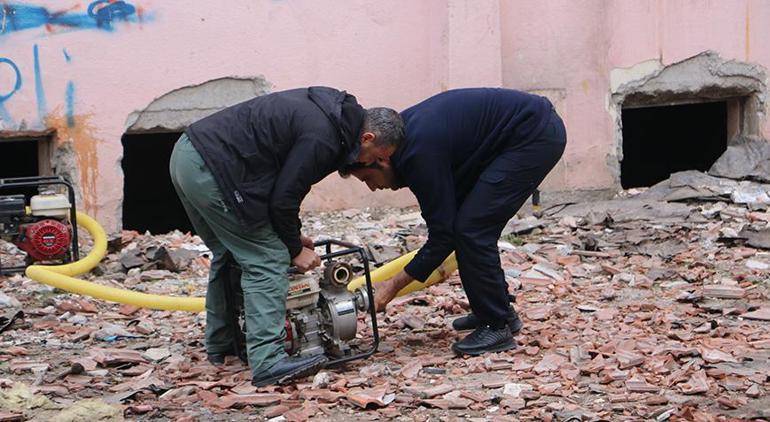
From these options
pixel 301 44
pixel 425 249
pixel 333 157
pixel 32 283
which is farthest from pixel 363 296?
pixel 301 44

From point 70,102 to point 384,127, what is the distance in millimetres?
5034

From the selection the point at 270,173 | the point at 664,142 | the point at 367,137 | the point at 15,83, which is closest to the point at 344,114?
→ the point at 367,137

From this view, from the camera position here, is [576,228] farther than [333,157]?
Yes

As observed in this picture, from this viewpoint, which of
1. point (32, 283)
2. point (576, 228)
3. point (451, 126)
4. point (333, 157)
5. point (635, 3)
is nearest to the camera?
point (333, 157)

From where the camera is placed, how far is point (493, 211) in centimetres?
564

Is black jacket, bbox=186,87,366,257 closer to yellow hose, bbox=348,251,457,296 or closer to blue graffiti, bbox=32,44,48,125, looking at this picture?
yellow hose, bbox=348,251,457,296

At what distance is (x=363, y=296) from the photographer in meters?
5.65

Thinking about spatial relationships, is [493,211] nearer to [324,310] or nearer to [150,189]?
[324,310]

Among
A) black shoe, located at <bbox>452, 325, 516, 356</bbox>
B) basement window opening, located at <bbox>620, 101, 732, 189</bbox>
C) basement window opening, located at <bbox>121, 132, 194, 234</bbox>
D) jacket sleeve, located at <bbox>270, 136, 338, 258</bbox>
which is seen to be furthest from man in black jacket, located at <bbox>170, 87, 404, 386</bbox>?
basement window opening, located at <bbox>620, 101, 732, 189</bbox>

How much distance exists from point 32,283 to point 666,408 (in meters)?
5.20

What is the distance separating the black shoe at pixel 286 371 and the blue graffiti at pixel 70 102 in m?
4.96

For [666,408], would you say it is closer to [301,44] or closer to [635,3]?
[301,44]

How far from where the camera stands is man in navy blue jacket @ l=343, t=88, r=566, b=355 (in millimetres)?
5488

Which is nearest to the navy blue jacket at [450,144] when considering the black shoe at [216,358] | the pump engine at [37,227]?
the black shoe at [216,358]
